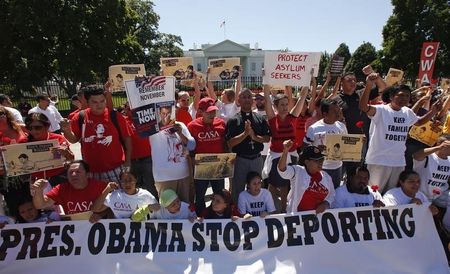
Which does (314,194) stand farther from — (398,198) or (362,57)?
(362,57)

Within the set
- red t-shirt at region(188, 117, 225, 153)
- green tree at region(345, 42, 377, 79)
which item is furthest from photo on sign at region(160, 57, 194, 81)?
green tree at region(345, 42, 377, 79)

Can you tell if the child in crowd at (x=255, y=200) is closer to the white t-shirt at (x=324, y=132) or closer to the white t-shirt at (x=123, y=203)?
the white t-shirt at (x=324, y=132)

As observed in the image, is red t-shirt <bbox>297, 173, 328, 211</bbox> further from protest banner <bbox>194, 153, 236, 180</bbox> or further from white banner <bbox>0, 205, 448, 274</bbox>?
protest banner <bbox>194, 153, 236, 180</bbox>

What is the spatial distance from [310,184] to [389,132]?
1294mm

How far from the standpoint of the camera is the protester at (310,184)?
4.32 m

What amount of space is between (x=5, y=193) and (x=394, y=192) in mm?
4587

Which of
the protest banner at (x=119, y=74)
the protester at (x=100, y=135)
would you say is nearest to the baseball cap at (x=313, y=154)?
the protester at (x=100, y=135)

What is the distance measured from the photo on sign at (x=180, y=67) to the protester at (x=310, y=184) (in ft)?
11.8

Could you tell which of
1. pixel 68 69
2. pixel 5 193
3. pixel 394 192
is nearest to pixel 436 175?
pixel 394 192

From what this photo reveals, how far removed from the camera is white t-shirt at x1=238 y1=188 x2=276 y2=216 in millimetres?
4680

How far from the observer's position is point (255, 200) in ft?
15.5

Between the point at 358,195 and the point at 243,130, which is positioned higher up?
the point at 243,130

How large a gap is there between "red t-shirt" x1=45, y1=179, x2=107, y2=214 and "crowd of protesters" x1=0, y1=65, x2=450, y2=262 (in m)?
0.01

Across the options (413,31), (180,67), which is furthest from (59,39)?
(413,31)
